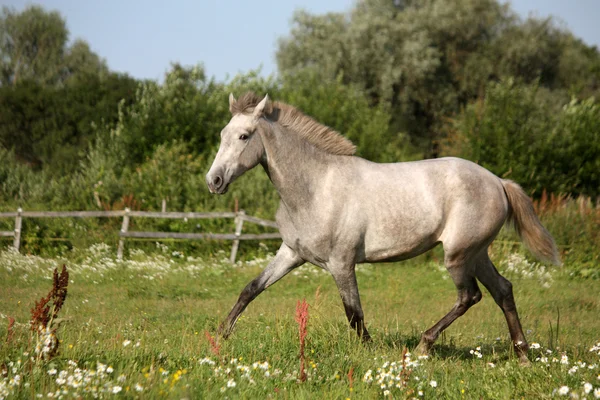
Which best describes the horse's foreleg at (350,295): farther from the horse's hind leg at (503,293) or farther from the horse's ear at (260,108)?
the horse's ear at (260,108)

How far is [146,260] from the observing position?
1447cm

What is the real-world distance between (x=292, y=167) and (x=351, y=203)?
62cm

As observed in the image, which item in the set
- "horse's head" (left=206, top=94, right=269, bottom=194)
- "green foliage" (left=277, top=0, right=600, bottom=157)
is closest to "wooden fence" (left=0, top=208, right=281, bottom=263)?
"horse's head" (left=206, top=94, right=269, bottom=194)

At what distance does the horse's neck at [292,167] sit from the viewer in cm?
605

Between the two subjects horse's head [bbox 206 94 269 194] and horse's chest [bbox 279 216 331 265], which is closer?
horse's head [bbox 206 94 269 194]

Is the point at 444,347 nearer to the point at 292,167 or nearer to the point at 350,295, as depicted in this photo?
the point at 350,295

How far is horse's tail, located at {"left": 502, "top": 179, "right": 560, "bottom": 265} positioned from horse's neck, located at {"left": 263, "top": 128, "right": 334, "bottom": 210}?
76.8 inches

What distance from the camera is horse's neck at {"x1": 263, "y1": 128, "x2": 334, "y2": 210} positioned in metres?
6.05

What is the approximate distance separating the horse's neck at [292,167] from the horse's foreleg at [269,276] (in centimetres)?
49

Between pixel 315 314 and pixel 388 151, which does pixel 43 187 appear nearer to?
pixel 388 151

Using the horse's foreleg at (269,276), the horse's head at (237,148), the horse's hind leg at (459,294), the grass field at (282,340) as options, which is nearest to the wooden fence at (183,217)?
the grass field at (282,340)

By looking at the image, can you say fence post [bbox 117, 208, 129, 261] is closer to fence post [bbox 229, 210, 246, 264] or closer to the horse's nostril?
fence post [bbox 229, 210, 246, 264]

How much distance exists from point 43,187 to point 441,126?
24120mm

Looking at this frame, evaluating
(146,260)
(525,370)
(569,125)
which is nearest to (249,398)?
(525,370)
